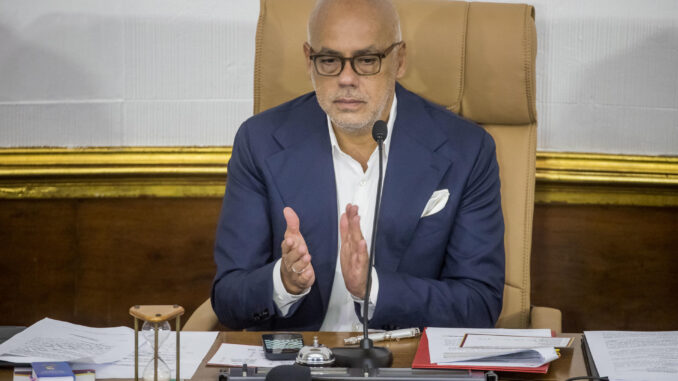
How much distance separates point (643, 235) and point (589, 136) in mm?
366

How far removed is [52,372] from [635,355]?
0.93 m

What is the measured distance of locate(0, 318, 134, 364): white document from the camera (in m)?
1.30

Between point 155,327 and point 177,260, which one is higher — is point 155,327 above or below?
above

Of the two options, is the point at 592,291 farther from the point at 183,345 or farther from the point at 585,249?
the point at 183,345

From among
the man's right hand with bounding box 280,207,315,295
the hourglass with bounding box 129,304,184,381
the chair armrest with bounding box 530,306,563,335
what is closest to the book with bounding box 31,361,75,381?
the hourglass with bounding box 129,304,184,381

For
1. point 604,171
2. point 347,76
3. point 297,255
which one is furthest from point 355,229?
point 604,171

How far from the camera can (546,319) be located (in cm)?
185

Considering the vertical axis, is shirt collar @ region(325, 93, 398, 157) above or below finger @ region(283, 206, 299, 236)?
above

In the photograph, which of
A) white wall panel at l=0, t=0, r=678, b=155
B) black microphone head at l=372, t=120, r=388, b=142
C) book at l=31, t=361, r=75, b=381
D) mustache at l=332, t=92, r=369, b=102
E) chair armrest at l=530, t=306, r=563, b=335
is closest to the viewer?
book at l=31, t=361, r=75, b=381

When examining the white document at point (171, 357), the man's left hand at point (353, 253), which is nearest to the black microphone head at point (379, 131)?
the man's left hand at point (353, 253)

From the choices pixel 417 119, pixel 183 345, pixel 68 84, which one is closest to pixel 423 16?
pixel 417 119

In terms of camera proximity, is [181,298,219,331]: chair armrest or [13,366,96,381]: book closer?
[13,366,96,381]: book

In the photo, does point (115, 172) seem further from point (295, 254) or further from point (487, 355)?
point (487, 355)

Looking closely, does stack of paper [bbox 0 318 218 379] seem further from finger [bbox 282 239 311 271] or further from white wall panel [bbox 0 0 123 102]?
white wall panel [bbox 0 0 123 102]
